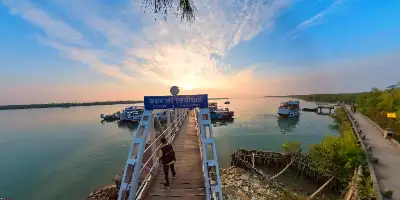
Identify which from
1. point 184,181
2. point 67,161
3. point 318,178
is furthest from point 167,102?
point 67,161

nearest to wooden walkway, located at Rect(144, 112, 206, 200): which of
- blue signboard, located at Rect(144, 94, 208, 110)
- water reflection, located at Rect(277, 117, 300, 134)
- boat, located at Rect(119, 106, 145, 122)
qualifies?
blue signboard, located at Rect(144, 94, 208, 110)

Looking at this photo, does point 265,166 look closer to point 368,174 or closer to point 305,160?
point 305,160

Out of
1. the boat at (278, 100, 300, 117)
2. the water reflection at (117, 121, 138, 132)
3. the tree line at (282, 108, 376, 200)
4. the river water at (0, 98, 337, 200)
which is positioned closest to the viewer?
the tree line at (282, 108, 376, 200)

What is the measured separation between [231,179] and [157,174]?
10.4m

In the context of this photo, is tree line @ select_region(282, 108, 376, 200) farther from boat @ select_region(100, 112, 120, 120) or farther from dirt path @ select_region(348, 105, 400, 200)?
boat @ select_region(100, 112, 120, 120)

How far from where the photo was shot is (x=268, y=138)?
1336 inches

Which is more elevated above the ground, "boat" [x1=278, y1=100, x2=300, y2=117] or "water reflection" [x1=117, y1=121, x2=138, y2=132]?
"boat" [x1=278, y1=100, x2=300, y2=117]

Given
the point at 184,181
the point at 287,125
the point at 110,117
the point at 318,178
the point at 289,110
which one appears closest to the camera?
the point at 184,181

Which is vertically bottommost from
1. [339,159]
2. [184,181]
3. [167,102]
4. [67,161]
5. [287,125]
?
[67,161]

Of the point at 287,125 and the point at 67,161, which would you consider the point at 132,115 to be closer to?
the point at 67,161

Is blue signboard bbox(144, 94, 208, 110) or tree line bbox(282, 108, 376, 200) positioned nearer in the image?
blue signboard bbox(144, 94, 208, 110)

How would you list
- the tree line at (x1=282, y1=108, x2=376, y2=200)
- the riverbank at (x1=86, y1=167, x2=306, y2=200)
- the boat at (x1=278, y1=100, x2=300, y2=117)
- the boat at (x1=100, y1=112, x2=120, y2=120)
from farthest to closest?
the boat at (x1=100, y1=112, x2=120, y2=120) < the boat at (x1=278, y1=100, x2=300, y2=117) < the tree line at (x1=282, y1=108, x2=376, y2=200) < the riverbank at (x1=86, y1=167, x2=306, y2=200)

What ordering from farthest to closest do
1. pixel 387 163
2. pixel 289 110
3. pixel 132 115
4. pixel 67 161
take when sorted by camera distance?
pixel 289 110, pixel 132 115, pixel 67 161, pixel 387 163

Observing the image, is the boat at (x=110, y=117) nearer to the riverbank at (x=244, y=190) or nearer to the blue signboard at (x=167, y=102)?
the riverbank at (x=244, y=190)
